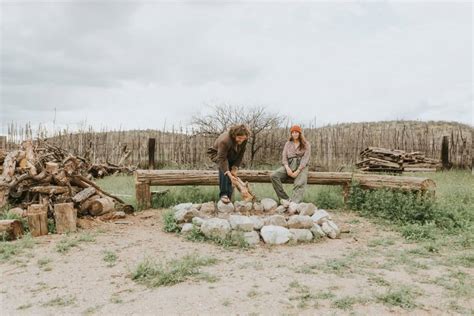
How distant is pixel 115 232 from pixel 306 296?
342cm

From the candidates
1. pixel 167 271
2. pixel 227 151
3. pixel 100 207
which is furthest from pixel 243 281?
pixel 100 207

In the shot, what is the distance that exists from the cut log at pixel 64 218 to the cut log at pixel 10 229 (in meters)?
0.48

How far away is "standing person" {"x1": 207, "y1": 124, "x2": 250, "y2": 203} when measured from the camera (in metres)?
5.97

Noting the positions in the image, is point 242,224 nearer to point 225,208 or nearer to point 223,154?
point 225,208

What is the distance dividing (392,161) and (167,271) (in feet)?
34.9

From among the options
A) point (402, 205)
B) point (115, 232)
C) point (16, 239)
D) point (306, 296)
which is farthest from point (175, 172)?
point (306, 296)

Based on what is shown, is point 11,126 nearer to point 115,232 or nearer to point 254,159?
point 254,159

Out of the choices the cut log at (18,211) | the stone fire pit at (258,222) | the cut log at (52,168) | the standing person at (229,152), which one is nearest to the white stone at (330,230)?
the stone fire pit at (258,222)

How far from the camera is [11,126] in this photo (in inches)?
557

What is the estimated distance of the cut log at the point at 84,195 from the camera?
6.25 meters

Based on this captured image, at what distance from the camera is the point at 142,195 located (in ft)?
24.0

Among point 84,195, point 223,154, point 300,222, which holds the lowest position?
point 300,222

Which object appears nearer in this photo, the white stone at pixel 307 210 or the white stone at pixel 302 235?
the white stone at pixel 302 235

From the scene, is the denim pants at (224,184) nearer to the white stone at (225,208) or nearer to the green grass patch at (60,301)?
the white stone at (225,208)
